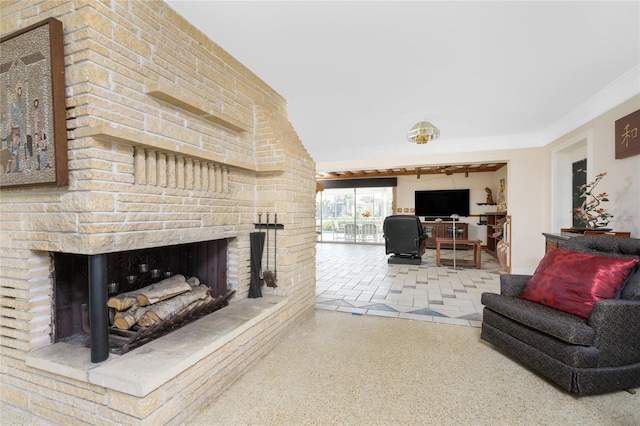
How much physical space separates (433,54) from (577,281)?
2069 mm

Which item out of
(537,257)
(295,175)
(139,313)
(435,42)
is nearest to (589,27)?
(435,42)

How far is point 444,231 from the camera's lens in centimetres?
888

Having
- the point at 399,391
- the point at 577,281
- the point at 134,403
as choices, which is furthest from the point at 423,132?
the point at 134,403

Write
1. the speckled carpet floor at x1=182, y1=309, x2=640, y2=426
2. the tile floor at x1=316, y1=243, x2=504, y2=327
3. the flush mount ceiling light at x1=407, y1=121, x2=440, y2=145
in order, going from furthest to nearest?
1. the flush mount ceiling light at x1=407, y1=121, x2=440, y2=145
2. the tile floor at x1=316, y1=243, x2=504, y2=327
3. the speckled carpet floor at x1=182, y1=309, x2=640, y2=426

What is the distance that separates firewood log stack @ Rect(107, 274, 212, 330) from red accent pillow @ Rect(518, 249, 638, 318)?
2.62m

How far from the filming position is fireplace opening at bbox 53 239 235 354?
1.69m

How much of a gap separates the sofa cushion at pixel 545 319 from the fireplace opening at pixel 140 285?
87.5 inches

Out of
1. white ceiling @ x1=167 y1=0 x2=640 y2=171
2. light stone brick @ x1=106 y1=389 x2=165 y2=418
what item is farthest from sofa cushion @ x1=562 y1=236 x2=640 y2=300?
light stone brick @ x1=106 y1=389 x2=165 y2=418

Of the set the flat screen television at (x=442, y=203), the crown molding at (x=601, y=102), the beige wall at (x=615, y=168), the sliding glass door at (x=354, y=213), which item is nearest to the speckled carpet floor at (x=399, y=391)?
the beige wall at (x=615, y=168)

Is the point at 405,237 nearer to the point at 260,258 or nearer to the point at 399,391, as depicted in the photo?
the point at 260,258

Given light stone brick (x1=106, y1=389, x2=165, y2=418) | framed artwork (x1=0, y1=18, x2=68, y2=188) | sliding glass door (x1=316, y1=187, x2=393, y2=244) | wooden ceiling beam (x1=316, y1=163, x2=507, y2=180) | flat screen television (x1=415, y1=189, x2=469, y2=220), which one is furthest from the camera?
sliding glass door (x1=316, y1=187, x2=393, y2=244)

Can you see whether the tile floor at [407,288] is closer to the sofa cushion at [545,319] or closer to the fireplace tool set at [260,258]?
the sofa cushion at [545,319]

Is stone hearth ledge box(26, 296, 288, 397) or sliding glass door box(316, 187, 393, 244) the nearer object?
stone hearth ledge box(26, 296, 288, 397)

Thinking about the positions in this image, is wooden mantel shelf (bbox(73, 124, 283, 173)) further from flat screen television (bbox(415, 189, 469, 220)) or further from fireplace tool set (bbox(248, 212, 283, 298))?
flat screen television (bbox(415, 189, 469, 220))
